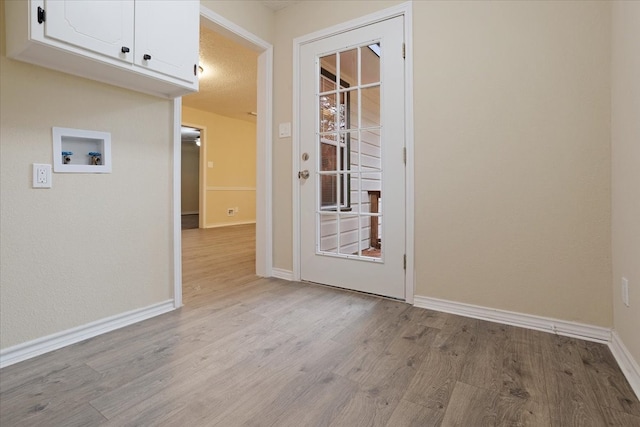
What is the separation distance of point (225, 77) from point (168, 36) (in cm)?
313

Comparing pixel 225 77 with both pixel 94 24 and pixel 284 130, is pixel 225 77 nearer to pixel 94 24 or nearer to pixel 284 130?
pixel 284 130

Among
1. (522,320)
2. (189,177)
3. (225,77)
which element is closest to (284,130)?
(522,320)

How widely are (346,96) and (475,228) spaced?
4.43ft

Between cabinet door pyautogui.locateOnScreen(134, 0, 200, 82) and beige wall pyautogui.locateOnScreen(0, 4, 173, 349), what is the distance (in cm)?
30

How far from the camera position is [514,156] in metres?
1.88

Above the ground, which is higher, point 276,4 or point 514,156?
point 276,4

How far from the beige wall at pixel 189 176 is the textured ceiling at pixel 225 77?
13.3 ft

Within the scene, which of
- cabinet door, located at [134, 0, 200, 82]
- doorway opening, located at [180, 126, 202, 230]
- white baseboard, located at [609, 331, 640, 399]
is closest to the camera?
white baseboard, located at [609, 331, 640, 399]

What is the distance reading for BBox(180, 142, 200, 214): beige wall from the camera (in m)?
10.2

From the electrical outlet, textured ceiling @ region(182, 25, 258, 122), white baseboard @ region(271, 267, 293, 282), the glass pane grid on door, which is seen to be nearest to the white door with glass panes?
the glass pane grid on door

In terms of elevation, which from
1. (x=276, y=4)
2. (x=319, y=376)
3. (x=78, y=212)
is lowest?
(x=319, y=376)

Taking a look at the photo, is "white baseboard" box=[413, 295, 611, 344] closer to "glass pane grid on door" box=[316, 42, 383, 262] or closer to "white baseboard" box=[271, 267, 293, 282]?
"glass pane grid on door" box=[316, 42, 383, 262]

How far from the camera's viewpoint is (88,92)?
1.68 m

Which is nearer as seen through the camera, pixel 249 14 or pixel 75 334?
pixel 75 334
